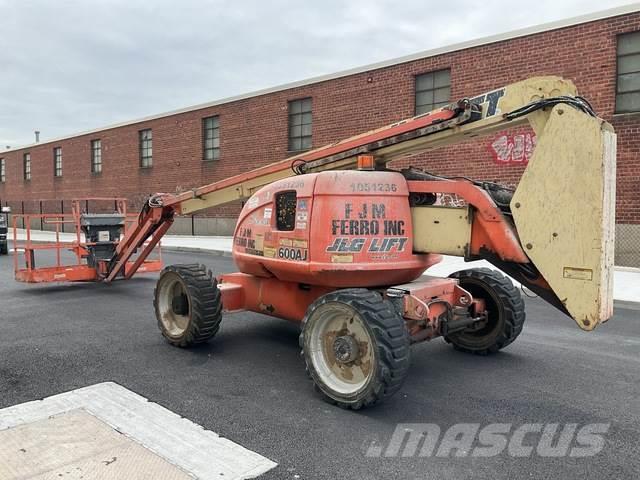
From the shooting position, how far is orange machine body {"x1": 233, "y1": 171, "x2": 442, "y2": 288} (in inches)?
175

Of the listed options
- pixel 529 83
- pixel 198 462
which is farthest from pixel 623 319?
pixel 198 462

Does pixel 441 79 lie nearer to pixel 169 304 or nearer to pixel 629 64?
pixel 629 64

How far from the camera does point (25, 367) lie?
5113 millimetres

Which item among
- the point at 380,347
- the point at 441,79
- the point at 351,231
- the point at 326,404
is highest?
the point at 441,79

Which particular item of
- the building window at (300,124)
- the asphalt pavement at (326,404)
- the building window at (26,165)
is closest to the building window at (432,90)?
the building window at (300,124)

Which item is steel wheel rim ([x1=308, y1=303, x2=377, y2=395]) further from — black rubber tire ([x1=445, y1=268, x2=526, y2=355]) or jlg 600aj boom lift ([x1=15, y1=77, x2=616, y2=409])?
black rubber tire ([x1=445, y1=268, x2=526, y2=355])

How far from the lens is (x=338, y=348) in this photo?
13.9ft

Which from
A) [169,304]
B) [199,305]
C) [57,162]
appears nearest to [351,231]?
[199,305]

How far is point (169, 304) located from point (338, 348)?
104 inches

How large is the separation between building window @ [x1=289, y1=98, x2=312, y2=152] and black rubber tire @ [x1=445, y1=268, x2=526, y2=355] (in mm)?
13978

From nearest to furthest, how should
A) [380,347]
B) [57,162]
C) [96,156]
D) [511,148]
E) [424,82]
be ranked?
[380,347] < [511,148] < [424,82] < [96,156] < [57,162]

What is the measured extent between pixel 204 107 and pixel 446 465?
21.4 m

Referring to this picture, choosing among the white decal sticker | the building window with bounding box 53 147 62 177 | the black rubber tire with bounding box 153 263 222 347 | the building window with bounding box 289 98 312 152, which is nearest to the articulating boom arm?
the white decal sticker

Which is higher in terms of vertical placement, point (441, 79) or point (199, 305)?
point (441, 79)
